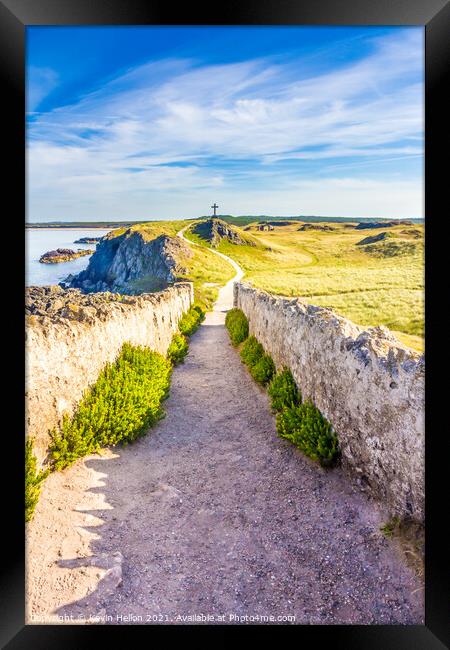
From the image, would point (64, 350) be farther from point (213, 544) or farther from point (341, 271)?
point (341, 271)

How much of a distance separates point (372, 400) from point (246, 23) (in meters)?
4.68

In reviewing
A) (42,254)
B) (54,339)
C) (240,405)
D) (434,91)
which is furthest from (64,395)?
(434,91)

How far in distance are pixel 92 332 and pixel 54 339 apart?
1408mm

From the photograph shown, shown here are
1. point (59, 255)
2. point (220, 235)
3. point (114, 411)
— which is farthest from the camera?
point (220, 235)

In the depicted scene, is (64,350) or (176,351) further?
(176,351)

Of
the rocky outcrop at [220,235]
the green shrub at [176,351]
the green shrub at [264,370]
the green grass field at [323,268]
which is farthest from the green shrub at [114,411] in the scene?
the rocky outcrop at [220,235]

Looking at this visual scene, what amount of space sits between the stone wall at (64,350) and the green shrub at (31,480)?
33 centimetres

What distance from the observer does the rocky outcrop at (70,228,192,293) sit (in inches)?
618

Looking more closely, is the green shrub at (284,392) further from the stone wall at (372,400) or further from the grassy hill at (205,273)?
the grassy hill at (205,273)

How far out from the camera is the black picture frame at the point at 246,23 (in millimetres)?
4285

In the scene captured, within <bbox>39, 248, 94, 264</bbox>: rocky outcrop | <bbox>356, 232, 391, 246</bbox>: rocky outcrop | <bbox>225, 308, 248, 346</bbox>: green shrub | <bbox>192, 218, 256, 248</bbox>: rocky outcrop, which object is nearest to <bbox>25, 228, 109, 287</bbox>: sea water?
<bbox>39, 248, 94, 264</bbox>: rocky outcrop

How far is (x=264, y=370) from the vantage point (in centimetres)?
1109

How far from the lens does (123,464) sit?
277 inches

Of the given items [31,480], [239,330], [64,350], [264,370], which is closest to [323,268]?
[239,330]
